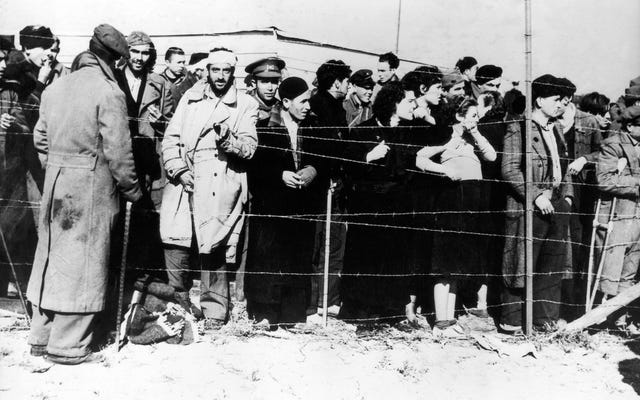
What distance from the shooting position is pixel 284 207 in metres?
5.57

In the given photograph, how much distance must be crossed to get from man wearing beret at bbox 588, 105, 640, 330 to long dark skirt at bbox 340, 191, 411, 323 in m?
2.02

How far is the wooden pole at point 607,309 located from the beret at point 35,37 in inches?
210

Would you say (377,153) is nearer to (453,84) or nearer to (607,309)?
(453,84)

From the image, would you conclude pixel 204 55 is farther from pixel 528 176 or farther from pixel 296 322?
pixel 528 176

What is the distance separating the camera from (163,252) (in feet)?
18.0

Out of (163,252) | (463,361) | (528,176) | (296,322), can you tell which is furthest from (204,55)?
(463,361)

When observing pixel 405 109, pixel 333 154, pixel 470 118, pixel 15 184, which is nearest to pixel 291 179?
pixel 333 154

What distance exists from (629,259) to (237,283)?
12.6 ft

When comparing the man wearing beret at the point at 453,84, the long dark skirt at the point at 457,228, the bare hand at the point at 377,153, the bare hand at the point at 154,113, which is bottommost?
the long dark skirt at the point at 457,228

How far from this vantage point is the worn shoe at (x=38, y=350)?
4.90 metres

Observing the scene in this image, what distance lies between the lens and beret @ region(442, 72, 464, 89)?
6.21 meters

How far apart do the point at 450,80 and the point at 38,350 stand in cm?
430

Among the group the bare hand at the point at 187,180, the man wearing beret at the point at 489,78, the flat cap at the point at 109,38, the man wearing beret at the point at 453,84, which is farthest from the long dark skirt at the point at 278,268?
the man wearing beret at the point at 489,78

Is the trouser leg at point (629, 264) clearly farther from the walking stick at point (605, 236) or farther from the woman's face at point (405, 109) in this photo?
the woman's face at point (405, 109)
